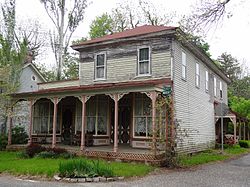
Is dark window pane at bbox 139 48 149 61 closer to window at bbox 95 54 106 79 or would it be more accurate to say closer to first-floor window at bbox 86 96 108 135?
window at bbox 95 54 106 79

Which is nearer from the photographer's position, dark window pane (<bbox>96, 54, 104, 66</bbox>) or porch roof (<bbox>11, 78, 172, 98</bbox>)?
porch roof (<bbox>11, 78, 172, 98</bbox>)

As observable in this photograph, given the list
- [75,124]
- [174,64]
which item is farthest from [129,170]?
[75,124]

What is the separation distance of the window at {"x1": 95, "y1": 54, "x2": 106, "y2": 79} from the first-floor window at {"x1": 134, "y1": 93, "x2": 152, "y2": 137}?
3223 millimetres

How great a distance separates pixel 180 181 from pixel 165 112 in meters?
4.60

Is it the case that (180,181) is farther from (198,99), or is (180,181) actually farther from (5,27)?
(5,27)

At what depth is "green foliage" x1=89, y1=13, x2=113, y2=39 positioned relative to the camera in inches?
1539

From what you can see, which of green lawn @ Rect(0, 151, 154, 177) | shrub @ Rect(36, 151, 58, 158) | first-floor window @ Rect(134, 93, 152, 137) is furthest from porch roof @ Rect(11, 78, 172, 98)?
green lawn @ Rect(0, 151, 154, 177)

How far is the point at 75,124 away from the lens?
19.2 m

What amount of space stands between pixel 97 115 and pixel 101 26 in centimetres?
2377

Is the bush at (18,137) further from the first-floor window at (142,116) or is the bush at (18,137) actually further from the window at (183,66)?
the window at (183,66)

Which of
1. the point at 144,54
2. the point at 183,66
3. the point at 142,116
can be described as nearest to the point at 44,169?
the point at 142,116

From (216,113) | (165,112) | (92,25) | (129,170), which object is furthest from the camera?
(92,25)

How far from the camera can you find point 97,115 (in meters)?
18.1

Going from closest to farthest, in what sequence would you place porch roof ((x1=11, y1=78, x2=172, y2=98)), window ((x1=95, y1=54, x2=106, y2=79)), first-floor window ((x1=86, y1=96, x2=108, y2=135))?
porch roof ((x1=11, y1=78, x2=172, y2=98)), first-floor window ((x1=86, y1=96, x2=108, y2=135)), window ((x1=95, y1=54, x2=106, y2=79))
